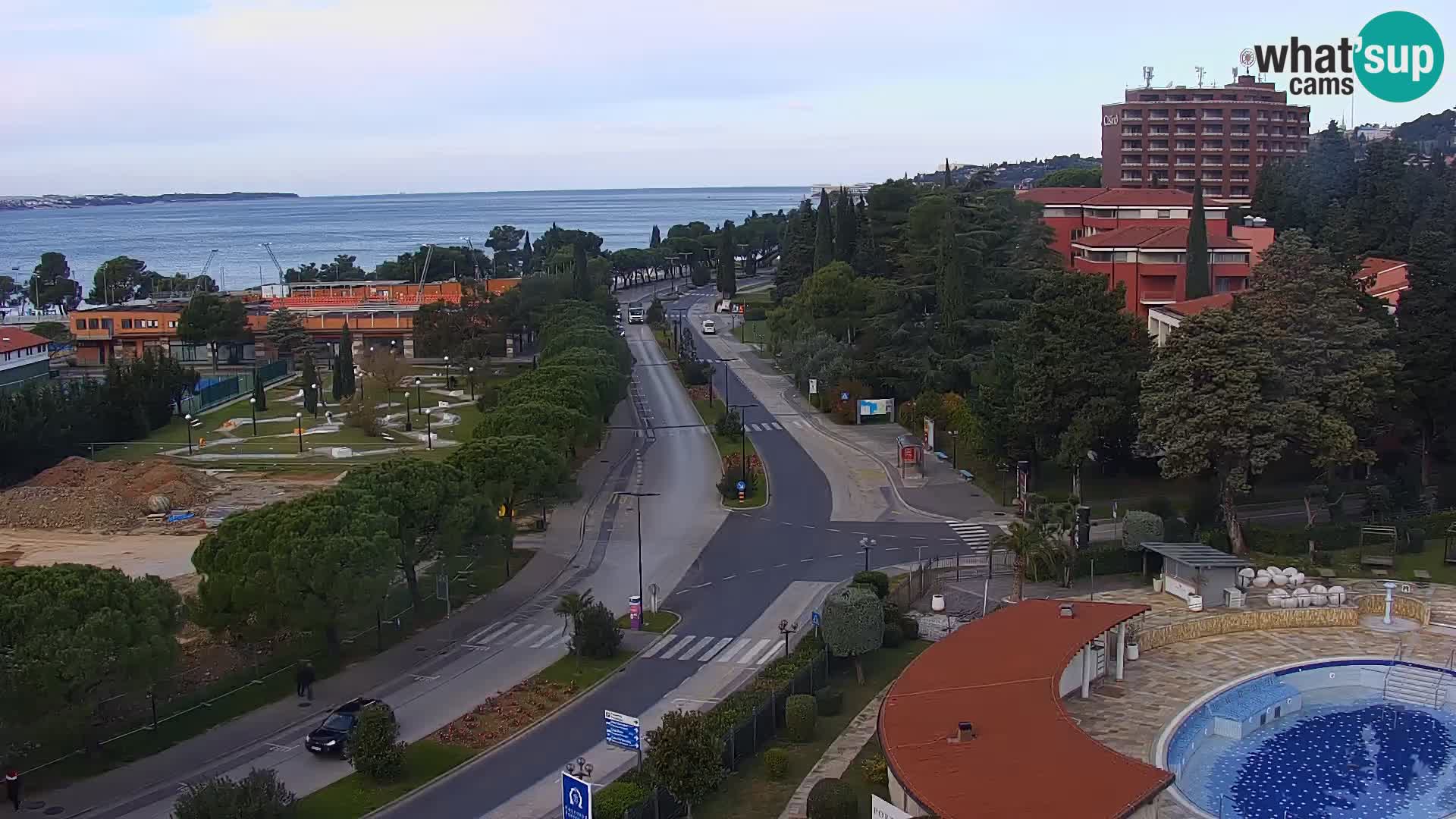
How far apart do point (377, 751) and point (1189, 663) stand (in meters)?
21.0

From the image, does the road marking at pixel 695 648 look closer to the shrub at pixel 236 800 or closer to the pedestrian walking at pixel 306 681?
the pedestrian walking at pixel 306 681

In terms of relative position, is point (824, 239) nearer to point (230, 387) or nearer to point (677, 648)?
point (230, 387)

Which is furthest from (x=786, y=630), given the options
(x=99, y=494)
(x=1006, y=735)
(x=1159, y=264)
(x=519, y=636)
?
(x=1159, y=264)

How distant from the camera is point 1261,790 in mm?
29375

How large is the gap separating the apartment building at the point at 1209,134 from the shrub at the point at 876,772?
385 feet

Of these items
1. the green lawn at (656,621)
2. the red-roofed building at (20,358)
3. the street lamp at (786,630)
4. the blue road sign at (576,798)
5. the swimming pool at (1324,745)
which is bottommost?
the swimming pool at (1324,745)

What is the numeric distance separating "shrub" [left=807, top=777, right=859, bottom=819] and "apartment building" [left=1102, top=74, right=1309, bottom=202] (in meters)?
120

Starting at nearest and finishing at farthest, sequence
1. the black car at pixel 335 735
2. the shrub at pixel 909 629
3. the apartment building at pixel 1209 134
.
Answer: the black car at pixel 335 735 → the shrub at pixel 909 629 → the apartment building at pixel 1209 134

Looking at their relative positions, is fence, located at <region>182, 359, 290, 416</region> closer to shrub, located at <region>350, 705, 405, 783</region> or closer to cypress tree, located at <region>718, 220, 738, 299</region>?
cypress tree, located at <region>718, 220, 738, 299</region>

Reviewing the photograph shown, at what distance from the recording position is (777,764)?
29516 mm

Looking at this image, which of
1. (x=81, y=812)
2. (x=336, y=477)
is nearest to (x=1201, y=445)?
(x=81, y=812)

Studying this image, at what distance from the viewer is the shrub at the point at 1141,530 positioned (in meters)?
44.1

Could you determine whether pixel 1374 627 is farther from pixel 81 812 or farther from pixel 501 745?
pixel 81 812

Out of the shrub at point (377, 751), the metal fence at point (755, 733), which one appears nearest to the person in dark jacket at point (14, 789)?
the shrub at point (377, 751)
